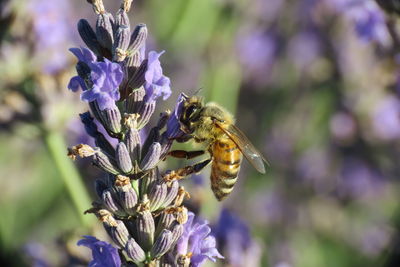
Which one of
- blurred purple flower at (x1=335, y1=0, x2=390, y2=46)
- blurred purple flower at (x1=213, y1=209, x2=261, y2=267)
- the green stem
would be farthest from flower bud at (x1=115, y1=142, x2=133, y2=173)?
blurred purple flower at (x1=335, y1=0, x2=390, y2=46)

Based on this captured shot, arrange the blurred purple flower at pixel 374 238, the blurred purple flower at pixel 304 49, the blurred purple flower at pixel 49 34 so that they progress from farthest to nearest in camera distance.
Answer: the blurred purple flower at pixel 304 49
the blurred purple flower at pixel 374 238
the blurred purple flower at pixel 49 34

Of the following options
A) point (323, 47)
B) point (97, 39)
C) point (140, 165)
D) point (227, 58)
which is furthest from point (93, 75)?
point (323, 47)

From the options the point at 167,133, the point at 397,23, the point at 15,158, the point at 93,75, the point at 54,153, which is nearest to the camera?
the point at 93,75

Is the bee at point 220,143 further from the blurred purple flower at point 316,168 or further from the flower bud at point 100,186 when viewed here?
the blurred purple flower at point 316,168

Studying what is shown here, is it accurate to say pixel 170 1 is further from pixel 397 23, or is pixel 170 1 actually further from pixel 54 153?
pixel 397 23

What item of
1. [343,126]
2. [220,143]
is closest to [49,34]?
[220,143]

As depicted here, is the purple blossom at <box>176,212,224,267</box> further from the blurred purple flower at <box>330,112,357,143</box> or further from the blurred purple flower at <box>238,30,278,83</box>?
the blurred purple flower at <box>238,30,278,83</box>

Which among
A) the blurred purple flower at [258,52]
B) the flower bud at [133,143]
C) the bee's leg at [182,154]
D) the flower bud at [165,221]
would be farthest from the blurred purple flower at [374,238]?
the flower bud at [133,143]
